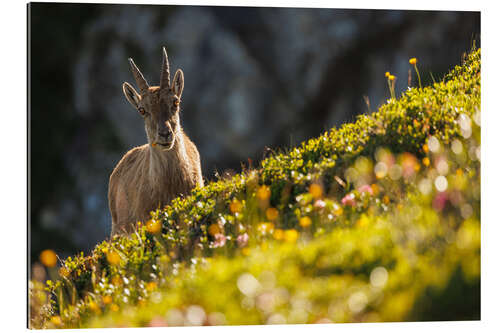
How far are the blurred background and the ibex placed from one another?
513cm

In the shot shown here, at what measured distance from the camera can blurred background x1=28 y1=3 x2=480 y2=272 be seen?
47.5ft

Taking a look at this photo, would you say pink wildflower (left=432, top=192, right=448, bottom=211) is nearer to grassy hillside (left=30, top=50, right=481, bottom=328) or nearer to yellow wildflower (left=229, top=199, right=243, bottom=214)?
grassy hillside (left=30, top=50, right=481, bottom=328)

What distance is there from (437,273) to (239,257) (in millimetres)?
1873

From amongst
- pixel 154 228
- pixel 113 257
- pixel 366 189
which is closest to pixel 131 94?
pixel 154 228

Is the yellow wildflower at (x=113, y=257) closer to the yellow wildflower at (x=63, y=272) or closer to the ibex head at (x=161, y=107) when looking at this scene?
the yellow wildflower at (x=63, y=272)

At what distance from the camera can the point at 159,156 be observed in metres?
8.69

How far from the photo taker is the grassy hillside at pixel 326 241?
467cm

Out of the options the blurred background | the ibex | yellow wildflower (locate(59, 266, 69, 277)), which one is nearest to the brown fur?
the ibex

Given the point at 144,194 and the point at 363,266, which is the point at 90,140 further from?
the point at 363,266

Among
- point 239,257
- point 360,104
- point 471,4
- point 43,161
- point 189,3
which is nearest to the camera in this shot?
point 239,257

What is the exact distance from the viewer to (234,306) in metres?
4.59

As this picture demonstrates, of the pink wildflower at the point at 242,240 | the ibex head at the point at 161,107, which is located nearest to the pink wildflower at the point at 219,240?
the pink wildflower at the point at 242,240

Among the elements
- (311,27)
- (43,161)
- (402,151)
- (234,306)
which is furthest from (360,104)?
(234,306)

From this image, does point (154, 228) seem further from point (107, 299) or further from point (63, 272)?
point (63, 272)
